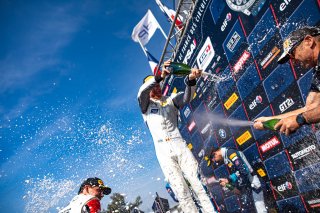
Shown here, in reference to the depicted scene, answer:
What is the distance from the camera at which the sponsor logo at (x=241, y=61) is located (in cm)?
515

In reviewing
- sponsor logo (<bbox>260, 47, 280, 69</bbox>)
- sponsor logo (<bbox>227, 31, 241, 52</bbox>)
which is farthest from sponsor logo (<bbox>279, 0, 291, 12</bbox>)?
sponsor logo (<bbox>227, 31, 241, 52</bbox>)

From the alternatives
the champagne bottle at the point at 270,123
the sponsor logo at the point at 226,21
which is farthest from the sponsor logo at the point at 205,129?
the champagne bottle at the point at 270,123

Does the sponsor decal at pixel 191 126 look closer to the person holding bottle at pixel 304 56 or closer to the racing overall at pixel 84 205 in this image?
the racing overall at pixel 84 205

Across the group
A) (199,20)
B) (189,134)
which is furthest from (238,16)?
(189,134)

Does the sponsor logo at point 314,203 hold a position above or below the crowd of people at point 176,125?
below

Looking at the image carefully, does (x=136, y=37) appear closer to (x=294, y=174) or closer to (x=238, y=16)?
(x=238, y=16)

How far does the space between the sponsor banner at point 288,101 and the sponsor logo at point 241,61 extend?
3.44 ft

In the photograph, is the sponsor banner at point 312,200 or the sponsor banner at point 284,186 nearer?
the sponsor banner at point 312,200

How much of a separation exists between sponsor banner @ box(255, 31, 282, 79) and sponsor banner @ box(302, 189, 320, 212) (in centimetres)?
215

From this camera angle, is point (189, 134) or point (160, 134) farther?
point (189, 134)

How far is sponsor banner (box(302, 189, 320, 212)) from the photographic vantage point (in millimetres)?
4180

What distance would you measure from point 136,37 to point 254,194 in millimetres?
7360

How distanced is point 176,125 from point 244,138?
2177mm

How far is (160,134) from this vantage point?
441cm
